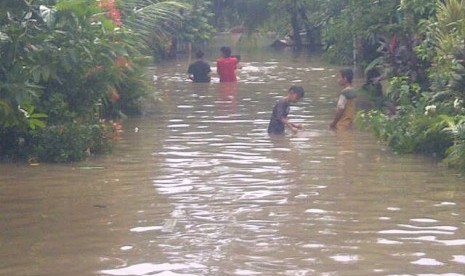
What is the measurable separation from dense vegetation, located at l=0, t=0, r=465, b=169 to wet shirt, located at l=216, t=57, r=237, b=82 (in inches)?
79.1

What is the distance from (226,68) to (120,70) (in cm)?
1012

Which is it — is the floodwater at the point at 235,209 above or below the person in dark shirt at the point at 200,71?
below

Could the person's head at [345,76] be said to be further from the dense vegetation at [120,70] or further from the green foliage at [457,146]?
the green foliage at [457,146]

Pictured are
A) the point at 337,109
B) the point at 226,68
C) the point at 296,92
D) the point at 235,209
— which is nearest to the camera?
the point at 235,209

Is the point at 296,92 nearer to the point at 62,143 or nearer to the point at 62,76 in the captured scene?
the point at 62,76

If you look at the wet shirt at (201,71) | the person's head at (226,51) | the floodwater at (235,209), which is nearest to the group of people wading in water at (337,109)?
the floodwater at (235,209)

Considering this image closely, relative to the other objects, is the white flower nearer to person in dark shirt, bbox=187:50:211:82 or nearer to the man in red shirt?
the man in red shirt

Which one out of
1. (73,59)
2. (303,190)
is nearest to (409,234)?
(303,190)

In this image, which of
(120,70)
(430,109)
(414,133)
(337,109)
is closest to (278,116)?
(337,109)

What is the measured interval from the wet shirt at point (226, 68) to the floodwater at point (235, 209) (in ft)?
29.2

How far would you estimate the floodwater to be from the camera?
7.87 metres

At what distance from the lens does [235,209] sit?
995 centimetres

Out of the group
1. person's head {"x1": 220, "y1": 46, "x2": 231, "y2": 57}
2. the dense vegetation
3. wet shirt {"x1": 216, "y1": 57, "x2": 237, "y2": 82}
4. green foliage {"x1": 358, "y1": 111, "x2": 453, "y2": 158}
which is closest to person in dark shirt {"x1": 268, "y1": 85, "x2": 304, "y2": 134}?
the dense vegetation

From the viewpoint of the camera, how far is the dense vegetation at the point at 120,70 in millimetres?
8758
